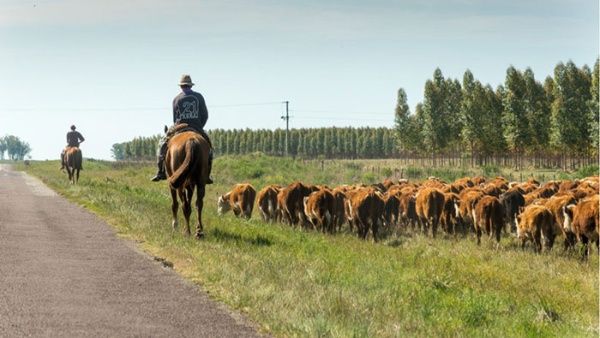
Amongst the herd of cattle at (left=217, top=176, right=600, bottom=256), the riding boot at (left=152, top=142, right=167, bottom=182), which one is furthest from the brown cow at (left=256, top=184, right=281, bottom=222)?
the riding boot at (left=152, top=142, right=167, bottom=182)

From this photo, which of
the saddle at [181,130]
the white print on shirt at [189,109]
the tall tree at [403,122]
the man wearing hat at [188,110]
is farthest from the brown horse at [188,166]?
the tall tree at [403,122]

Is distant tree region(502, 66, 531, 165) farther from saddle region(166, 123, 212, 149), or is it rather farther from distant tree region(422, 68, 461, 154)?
saddle region(166, 123, 212, 149)

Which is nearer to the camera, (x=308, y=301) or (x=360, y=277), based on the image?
(x=308, y=301)

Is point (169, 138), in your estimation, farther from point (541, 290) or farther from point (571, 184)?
point (571, 184)

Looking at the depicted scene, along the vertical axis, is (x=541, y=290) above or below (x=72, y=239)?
below

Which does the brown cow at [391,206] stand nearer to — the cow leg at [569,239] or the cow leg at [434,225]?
the cow leg at [434,225]

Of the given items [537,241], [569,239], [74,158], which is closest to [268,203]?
[537,241]

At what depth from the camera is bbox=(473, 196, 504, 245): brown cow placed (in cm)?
2128

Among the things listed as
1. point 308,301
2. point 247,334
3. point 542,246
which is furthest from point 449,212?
point 247,334

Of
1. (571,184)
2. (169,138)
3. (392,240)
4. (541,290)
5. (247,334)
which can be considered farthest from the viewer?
(571,184)

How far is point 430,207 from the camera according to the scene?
24.0 meters

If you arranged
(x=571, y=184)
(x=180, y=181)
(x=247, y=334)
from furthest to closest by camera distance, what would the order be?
(x=571, y=184) < (x=180, y=181) < (x=247, y=334)

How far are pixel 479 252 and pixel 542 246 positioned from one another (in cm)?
182

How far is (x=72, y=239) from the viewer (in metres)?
13.5
